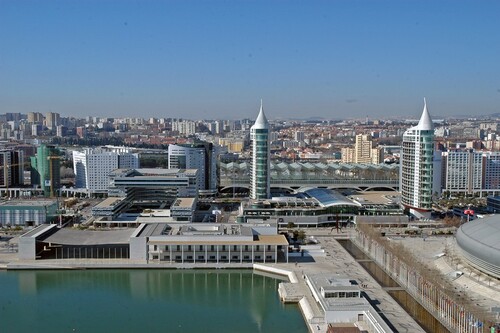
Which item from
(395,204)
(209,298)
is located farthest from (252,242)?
(395,204)

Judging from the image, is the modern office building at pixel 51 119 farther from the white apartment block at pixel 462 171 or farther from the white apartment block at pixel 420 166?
the white apartment block at pixel 420 166

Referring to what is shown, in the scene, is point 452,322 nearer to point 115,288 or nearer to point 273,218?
point 115,288

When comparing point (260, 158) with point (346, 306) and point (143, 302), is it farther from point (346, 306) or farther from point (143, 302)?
point (346, 306)

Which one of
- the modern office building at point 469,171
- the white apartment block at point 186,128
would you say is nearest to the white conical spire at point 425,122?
the modern office building at point 469,171

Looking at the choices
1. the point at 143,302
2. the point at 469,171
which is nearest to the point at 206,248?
the point at 143,302

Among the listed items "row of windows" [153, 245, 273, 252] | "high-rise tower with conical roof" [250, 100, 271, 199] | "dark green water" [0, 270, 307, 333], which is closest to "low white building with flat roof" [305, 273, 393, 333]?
"dark green water" [0, 270, 307, 333]

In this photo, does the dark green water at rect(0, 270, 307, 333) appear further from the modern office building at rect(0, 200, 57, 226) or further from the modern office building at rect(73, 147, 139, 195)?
the modern office building at rect(73, 147, 139, 195)


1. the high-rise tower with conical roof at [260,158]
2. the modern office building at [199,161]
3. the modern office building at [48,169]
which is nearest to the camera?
the high-rise tower with conical roof at [260,158]
